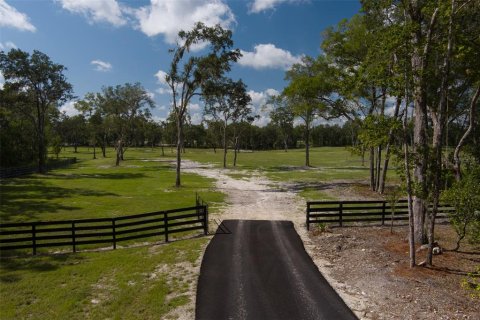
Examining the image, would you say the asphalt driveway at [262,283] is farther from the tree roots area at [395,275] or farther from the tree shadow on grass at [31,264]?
the tree shadow on grass at [31,264]

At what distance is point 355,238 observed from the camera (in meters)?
18.3

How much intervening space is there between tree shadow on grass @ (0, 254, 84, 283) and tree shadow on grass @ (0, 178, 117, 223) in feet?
26.5

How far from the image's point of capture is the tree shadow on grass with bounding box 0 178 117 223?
2372 cm

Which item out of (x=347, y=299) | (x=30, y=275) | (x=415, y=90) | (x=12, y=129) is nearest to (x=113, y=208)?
(x=30, y=275)

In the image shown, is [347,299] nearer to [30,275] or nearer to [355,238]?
[355,238]

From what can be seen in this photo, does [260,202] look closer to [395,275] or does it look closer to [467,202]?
[395,275]

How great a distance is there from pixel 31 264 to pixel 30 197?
17965mm

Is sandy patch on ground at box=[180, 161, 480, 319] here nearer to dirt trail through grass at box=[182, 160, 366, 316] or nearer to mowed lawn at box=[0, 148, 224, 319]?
dirt trail through grass at box=[182, 160, 366, 316]

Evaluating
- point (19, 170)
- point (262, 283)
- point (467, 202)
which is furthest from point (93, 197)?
point (467, 202)

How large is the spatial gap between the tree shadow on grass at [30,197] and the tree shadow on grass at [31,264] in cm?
808

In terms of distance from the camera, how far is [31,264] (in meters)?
14.8

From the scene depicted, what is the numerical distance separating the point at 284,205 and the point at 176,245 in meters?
12.5

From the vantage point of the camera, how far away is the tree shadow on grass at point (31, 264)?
13.6 meters

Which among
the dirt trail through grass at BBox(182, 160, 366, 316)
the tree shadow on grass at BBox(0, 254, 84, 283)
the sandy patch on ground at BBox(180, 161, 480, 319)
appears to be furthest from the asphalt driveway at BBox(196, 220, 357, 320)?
the tree shadow on grass at BBox(0, 254, 84, 283)
